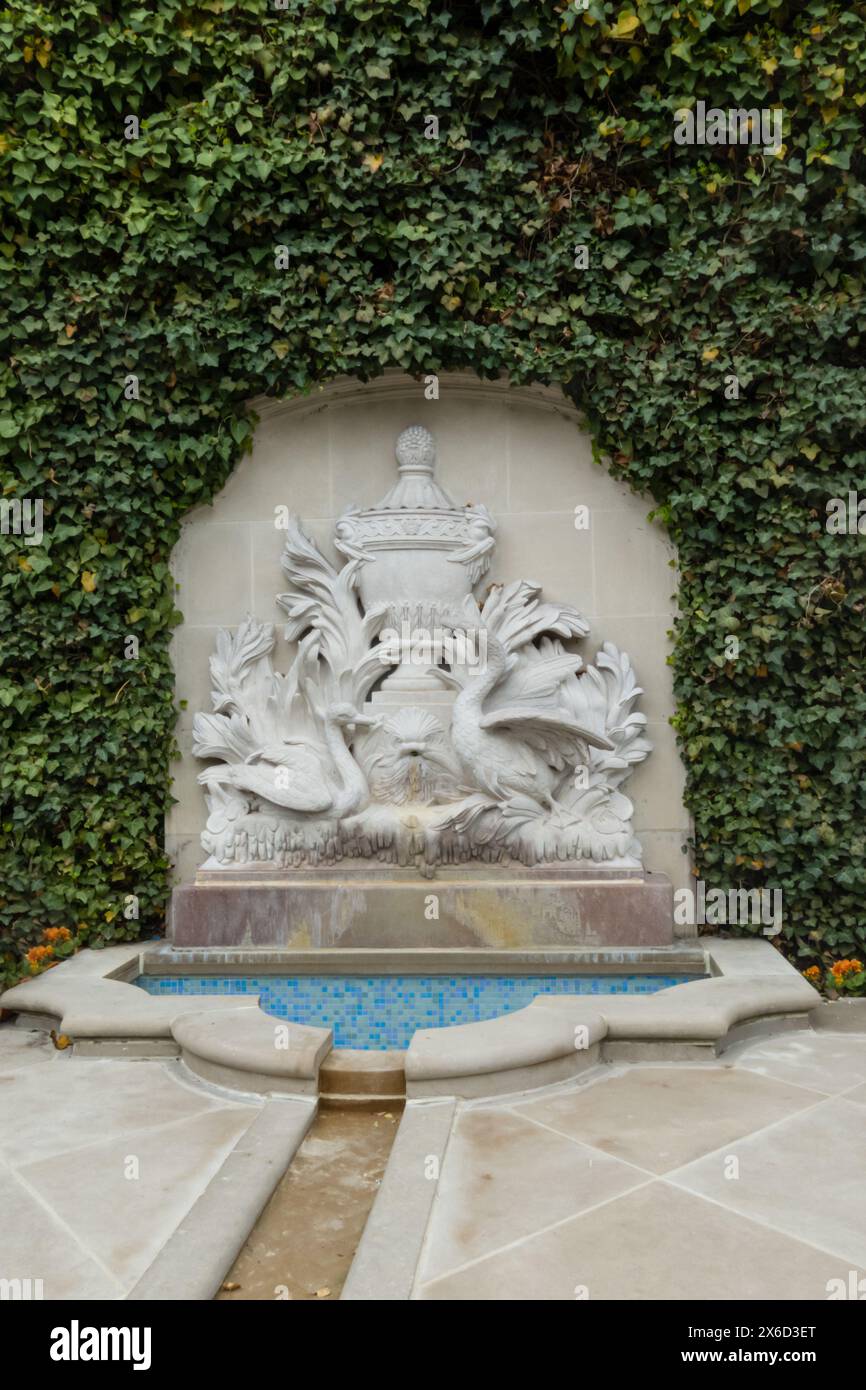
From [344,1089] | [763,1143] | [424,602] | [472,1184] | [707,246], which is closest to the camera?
[472,1184]

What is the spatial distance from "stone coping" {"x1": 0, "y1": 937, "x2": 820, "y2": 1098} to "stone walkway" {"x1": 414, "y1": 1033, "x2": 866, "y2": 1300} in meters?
0.09

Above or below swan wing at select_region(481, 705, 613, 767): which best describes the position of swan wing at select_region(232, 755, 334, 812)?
below

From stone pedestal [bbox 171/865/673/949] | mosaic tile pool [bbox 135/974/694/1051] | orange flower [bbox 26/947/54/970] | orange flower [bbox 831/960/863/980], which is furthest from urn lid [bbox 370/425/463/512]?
orange flower [bbox 831/960/863/980]

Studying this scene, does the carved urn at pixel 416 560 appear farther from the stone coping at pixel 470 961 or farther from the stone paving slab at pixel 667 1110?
the stone paving slab at pixel 667 1110

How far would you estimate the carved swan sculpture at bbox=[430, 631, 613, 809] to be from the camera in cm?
422

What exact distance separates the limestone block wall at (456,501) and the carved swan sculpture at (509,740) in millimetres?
524

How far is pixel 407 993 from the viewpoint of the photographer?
3.97 metres

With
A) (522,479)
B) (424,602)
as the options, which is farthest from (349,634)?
(522,479)

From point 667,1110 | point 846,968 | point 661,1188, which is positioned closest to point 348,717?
point 667,1110

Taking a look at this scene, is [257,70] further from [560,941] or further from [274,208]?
[560,941]

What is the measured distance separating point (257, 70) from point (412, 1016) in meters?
4.03

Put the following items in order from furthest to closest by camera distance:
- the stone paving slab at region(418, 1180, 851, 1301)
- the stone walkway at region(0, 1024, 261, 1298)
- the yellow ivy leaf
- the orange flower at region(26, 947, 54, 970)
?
the orange flower at region(26, 947, 54, 970), the yellow ivy leaf, the stone walkway at region(0, 1024, 261, 1298), the stone paving slab at region(418, 1180, 851, 1301)

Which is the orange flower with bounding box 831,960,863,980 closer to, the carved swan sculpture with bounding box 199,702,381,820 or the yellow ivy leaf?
the carved swan sculpture with bounding box 199,702,381,820

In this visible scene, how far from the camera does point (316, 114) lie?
434 cm
